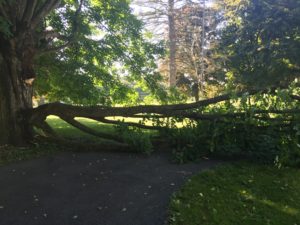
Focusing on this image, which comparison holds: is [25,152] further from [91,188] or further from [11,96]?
[91,188]

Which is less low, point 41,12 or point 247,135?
point 41,12

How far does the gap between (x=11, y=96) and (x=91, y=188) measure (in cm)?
309

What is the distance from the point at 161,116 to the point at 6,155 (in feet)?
9.64

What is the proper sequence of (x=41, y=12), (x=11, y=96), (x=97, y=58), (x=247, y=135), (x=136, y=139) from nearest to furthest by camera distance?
(x=247, y=135) → (x=136, y=139) → (x=11, y=96) → (x=41, y=12) → (x=97, y=58)

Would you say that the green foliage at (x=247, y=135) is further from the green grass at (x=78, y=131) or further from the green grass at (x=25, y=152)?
the green grass at (x=25, y=152)

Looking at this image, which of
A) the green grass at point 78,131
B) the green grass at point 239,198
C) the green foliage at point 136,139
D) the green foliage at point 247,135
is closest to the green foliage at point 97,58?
the green grass at point 78,131

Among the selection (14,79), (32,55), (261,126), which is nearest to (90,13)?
(32,55)

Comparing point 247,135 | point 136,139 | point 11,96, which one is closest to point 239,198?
point 247,135

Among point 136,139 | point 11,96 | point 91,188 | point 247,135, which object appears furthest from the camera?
point 11,96

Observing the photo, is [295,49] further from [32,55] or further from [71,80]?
[32,55]

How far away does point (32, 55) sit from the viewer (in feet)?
21.0

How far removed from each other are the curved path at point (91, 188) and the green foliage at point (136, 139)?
0.60ft

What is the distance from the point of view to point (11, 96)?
6250 mm

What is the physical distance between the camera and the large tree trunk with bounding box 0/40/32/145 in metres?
6.18
